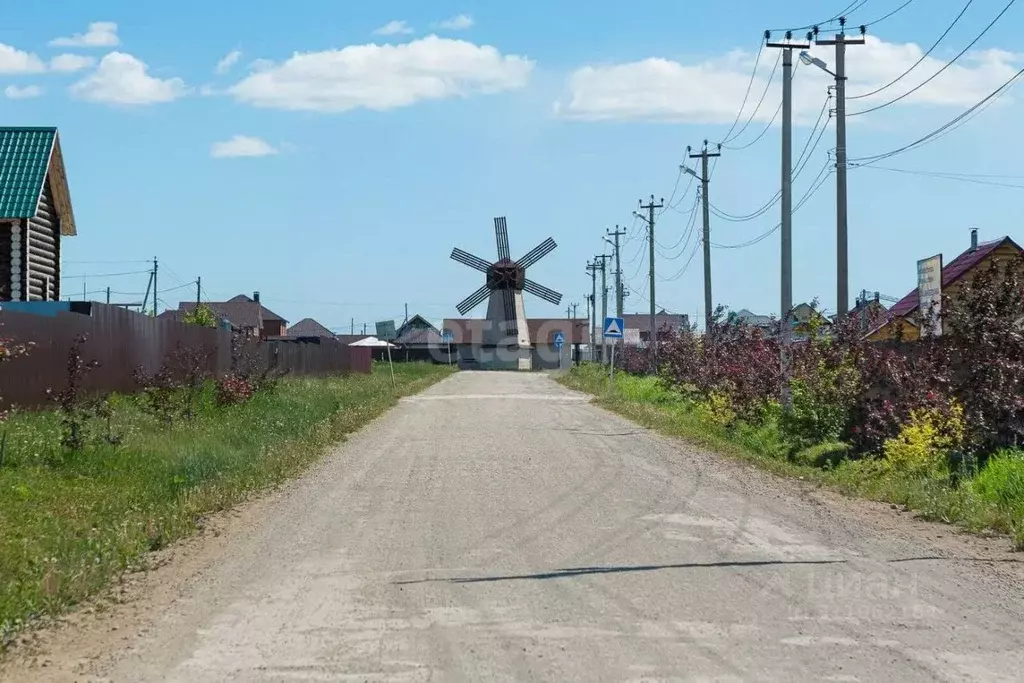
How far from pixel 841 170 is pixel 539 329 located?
99.6 metres

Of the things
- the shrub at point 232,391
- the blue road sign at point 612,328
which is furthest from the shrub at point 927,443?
the blue road sign at point 612,328

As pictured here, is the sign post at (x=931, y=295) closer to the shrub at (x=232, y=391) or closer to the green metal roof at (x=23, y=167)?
the shrub at (x=232, y=391)

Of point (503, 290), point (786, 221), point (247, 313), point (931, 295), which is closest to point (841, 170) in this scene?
point (786, 221)

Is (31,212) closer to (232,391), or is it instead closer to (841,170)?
(232,391)

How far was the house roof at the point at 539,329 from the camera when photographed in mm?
117062

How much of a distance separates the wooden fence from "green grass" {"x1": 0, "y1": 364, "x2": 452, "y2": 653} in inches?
33.3

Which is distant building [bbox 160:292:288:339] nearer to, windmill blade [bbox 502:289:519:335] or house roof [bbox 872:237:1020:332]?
windmill blade [bbox 502:289:519:335]

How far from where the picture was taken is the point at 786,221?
25625mm

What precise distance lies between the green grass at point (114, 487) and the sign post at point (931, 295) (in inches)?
337

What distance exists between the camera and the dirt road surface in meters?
6.86

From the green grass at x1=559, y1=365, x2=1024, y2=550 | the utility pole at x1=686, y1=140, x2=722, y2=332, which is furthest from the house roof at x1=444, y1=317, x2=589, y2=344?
the green grass at x1=559, y1=365, x2=1024, y2=550

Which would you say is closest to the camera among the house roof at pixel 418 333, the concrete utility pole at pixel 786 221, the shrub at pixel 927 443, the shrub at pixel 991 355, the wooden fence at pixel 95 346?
the shrub at pixel 991 355

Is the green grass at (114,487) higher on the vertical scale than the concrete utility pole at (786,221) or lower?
lower

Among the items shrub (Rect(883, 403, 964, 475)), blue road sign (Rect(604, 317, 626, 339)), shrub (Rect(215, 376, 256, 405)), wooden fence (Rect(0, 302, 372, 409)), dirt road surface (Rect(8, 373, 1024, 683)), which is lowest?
dirt road surface (Rect(8, 373, 1024, 683))
